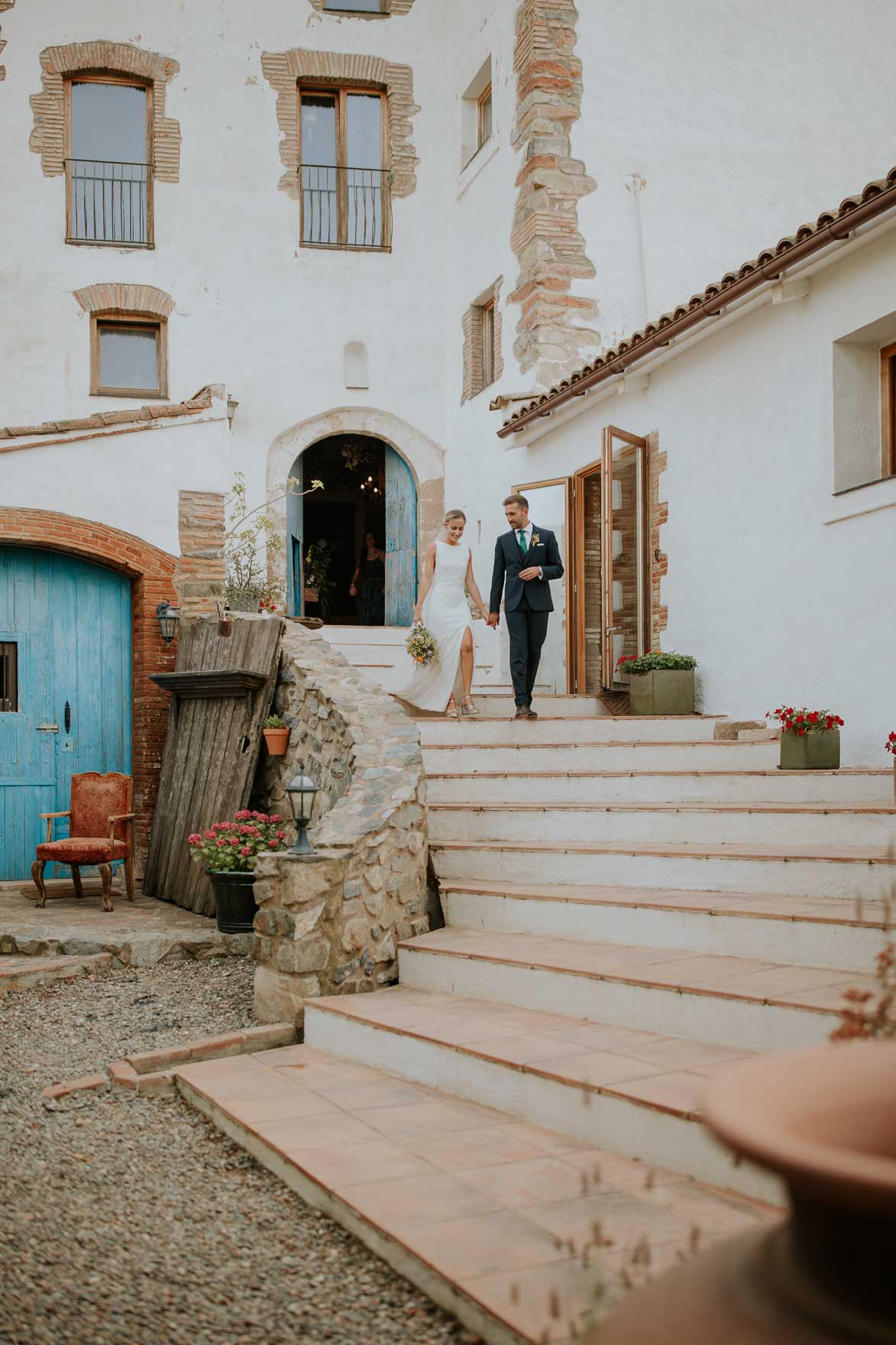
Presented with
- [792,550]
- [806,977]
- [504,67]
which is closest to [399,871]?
[806,977]

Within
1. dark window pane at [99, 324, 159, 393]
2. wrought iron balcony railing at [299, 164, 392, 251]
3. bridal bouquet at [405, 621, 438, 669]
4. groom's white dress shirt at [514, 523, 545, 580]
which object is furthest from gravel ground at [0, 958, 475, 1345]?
wrought iron balcony railing at [299, 164, 392, 251]

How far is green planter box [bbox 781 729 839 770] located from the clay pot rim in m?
5.17

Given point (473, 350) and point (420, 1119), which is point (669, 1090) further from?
point (473, 350)

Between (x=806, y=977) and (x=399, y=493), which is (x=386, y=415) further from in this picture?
(x=806, y=977)

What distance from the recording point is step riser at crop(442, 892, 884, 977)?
4.12 metres

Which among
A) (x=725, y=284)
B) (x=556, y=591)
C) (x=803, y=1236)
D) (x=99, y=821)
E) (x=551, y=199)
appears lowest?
(x=99, y=821)

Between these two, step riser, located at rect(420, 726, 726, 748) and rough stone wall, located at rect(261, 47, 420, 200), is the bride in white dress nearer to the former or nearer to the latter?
step riser, located at rect(420, 726, 726, 748)

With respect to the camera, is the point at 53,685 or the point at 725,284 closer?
the point at 725,284

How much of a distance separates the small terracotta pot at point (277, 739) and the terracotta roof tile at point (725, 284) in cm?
406

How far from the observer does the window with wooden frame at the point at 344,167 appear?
14055 millimetres

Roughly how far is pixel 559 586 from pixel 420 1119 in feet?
25.4

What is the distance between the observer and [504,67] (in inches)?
504

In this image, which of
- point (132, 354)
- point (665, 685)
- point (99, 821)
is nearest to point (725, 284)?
point (665, 685)

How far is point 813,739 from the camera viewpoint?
6.64 metres
